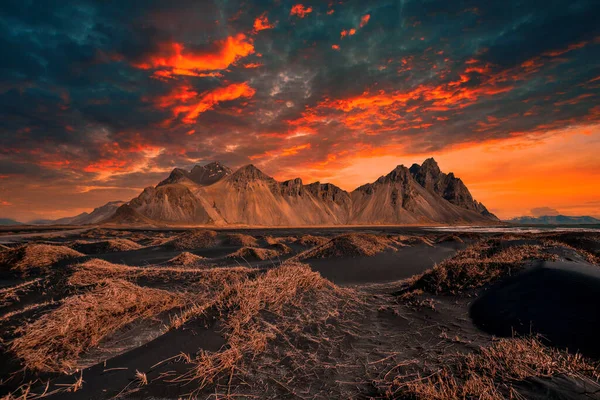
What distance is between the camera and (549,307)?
637 cm

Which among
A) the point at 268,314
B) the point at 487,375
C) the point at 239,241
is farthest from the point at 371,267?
the point at 239,241

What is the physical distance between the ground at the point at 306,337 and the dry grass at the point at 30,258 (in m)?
9.79

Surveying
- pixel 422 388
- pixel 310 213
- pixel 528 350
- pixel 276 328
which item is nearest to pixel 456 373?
pixel 422 388

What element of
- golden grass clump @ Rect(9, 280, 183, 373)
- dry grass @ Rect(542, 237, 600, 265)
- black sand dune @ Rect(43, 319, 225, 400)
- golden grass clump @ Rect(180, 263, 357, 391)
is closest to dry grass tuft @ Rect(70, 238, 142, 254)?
golden grass clump @ Rect(9, 280, 183, 373)

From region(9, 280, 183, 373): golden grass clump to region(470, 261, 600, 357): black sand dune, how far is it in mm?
8633

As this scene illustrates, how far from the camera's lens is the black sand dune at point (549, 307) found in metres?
5.30

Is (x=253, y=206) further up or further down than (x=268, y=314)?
further up

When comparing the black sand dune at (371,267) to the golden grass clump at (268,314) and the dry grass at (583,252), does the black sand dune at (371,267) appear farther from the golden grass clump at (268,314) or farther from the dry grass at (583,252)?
the dry grass at (583,252)

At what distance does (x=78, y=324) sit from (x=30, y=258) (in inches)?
613

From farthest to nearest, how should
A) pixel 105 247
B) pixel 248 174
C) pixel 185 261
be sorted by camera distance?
pixel 248 174 < pixel 105 247 < pixel 185 261

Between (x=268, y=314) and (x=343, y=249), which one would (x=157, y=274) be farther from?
(x=343, y=249)

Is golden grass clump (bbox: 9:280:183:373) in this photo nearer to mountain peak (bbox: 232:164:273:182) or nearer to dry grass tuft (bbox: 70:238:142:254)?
dry grass tuft (bbox: 70:238:142:254)

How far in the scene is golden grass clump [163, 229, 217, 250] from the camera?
2835 cm

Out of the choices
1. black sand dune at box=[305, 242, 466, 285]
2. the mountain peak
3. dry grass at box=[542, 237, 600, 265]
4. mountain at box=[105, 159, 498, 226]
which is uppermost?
the mountain peak
